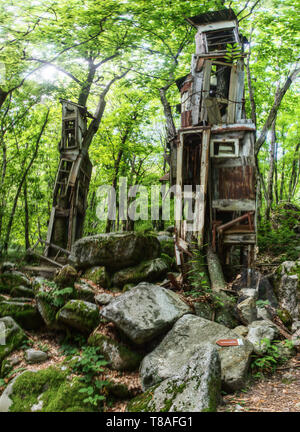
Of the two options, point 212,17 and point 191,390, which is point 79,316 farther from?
point 212,17

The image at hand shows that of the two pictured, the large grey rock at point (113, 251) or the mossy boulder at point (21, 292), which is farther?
the large grey rock at point (113, 251)

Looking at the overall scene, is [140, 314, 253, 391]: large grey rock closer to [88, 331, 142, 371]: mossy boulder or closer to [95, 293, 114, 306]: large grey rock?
[88, 331, 142, 371]: mossy boulder

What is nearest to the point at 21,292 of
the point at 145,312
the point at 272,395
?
the point at 145,312

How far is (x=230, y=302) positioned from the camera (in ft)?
23.5

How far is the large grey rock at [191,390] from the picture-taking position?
12.9 feet

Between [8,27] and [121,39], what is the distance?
480cm

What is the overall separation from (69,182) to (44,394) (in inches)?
392

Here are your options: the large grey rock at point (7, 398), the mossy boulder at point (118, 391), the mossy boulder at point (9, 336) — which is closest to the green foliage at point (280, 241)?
the mossy boulder at point (118, 391)

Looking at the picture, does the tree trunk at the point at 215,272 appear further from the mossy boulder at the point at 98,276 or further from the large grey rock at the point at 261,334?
the mossy boulder at the point at 98,276

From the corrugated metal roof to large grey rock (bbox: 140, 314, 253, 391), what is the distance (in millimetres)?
11603

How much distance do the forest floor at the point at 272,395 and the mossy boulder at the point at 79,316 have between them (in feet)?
11.2

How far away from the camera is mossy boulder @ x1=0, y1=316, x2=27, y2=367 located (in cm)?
615
